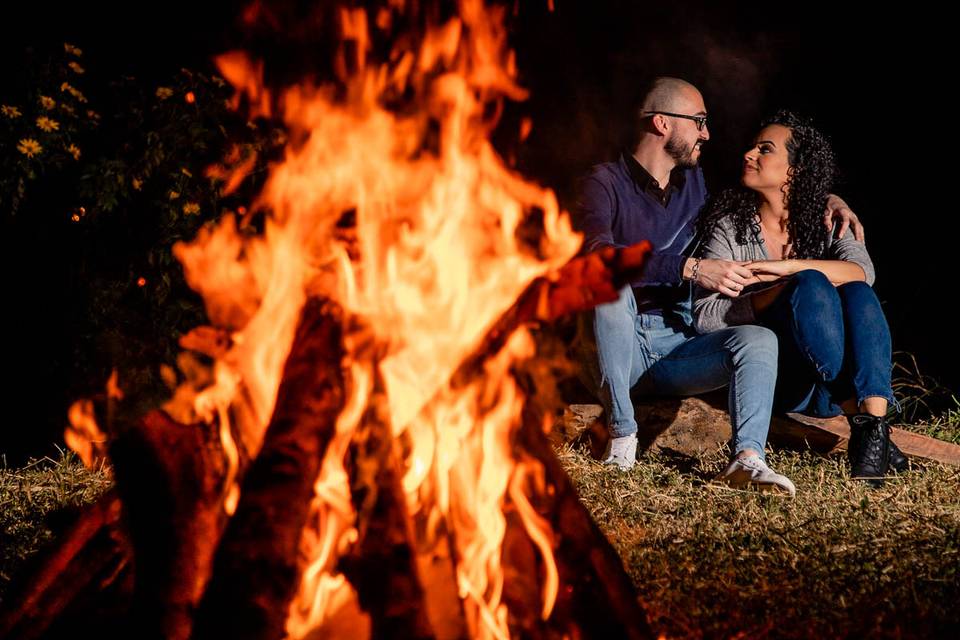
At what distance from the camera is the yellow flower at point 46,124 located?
4281 mm

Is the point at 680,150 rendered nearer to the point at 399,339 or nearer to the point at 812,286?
the point at 812,286

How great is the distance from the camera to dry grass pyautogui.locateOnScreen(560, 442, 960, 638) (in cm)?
235

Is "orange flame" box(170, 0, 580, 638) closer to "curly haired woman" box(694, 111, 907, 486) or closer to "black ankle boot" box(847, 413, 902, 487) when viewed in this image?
"curly haired woman" box(694, 111, 907, 486)

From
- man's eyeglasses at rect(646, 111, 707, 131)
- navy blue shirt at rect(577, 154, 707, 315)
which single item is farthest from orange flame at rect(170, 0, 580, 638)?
man's eyeglasses at rect(646, 111, 707, 131)

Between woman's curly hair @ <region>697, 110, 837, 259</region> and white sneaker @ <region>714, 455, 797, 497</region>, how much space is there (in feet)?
4.92

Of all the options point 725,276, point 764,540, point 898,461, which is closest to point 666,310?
point 725,276

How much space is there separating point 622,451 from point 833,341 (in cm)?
124

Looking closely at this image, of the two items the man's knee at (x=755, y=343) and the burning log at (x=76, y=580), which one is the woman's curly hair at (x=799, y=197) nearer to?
the man's knee at (x=755, y=343)

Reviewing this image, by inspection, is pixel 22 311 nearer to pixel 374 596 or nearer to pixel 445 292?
pixel 445 292

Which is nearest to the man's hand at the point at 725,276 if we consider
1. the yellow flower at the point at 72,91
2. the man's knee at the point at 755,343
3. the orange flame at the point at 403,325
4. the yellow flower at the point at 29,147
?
the man's knee at the point at 755,343

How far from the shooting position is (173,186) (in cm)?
465

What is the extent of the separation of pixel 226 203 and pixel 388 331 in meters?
3.01

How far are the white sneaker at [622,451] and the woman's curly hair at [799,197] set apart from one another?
1.44 meters

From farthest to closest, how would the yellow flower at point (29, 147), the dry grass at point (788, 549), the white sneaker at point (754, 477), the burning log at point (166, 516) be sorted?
the yellow flower at point (29, 147) → the white sneaker at point (754, 477) → the dry grass at point (788, 549) → the burning log at point (166, 516)
